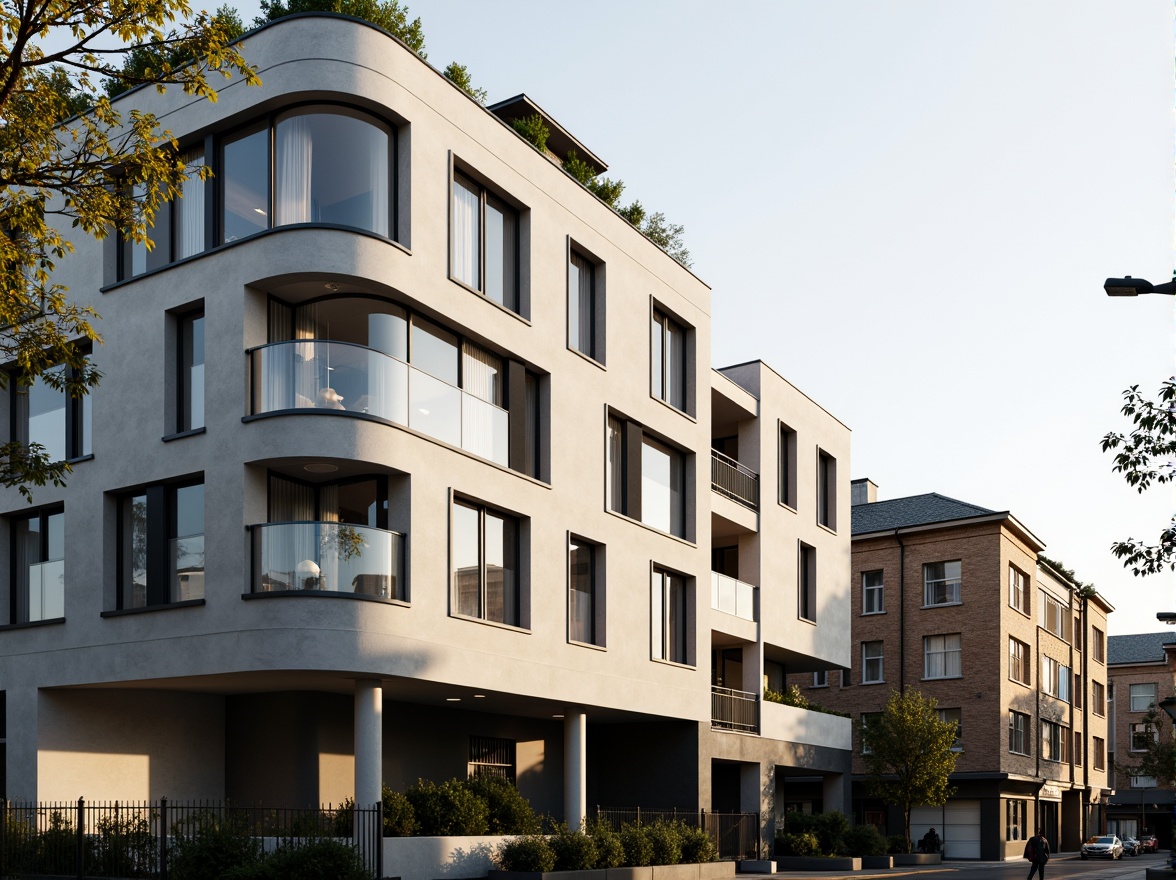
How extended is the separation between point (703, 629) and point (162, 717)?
13.4 m

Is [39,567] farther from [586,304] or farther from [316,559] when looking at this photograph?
[586,304]

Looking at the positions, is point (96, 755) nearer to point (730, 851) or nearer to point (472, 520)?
point (472, 520)

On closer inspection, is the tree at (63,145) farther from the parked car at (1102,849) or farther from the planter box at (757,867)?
the parked car at (1102,849)

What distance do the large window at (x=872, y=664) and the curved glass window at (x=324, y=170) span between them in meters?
40.7

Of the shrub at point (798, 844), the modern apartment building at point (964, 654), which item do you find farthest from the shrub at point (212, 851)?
the modern apartment building at point (964, 654)

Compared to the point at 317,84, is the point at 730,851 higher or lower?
lower

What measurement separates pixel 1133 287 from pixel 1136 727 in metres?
90.0

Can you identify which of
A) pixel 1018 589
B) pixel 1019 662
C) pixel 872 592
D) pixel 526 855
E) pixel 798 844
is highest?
pixel 1018 589

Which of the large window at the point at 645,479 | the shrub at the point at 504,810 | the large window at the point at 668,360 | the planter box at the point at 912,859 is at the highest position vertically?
the large window at the point at 668,360

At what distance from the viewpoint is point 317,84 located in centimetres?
2330

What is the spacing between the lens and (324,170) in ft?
78.0

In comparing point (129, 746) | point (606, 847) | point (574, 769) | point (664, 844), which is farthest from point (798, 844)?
point (129, 746)

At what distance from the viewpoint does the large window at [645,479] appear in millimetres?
31016

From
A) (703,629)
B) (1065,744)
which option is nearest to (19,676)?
(703,629)
